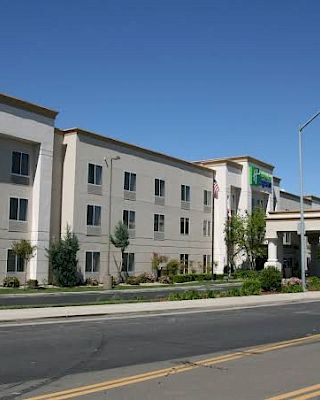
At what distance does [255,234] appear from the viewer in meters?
61.4

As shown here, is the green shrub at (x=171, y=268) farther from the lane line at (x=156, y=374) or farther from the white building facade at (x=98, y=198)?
the lane line at (x=156, y=374)

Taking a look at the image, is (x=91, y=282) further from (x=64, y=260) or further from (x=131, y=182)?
(x=131, y=182)

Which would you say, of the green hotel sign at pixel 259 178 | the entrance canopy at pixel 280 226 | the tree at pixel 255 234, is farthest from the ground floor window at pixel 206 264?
the green hotel sign at pixel 259 178

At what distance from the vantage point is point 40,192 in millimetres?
40562

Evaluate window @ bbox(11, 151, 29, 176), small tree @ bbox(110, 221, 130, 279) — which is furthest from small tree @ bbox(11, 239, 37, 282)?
small tree @ bbox(110, 221, 130, 279)

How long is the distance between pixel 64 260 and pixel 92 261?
4.49 m

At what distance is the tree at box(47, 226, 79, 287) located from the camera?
40.3 metres

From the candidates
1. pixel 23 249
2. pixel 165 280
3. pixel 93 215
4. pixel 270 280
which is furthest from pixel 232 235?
pixel 270 280

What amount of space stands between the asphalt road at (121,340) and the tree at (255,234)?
41534 millimetres

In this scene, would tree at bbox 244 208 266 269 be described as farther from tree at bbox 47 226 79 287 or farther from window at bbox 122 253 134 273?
tree at bbox 47 226 79 287

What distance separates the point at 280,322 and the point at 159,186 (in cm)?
3531

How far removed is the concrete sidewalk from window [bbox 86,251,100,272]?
19.5 meters

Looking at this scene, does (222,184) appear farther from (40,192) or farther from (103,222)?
(40,192)

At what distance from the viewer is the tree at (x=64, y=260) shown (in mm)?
40281
